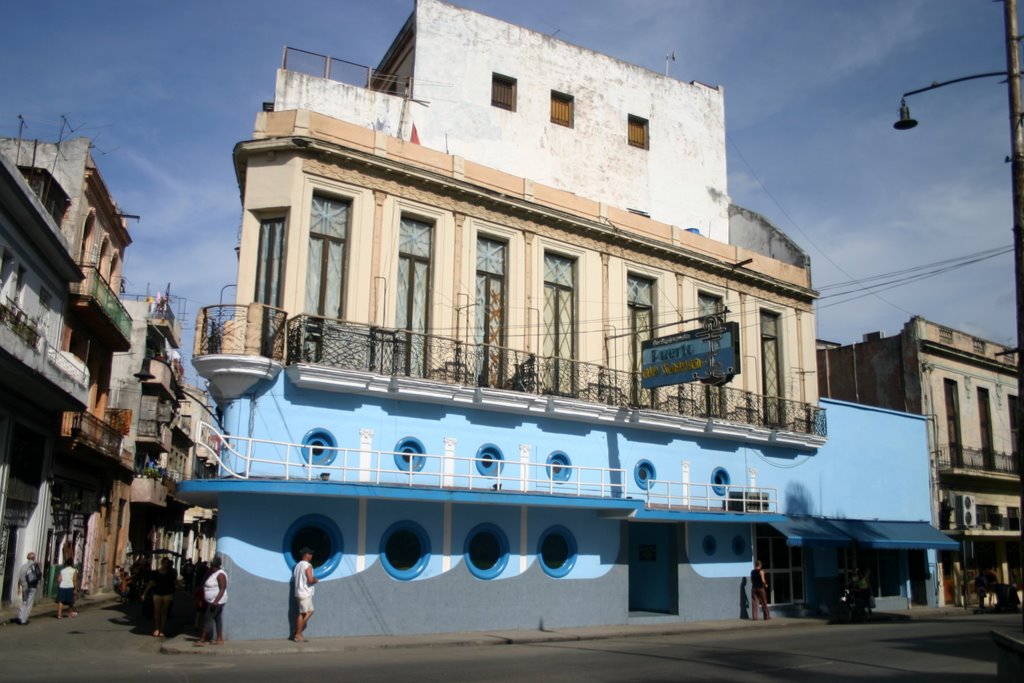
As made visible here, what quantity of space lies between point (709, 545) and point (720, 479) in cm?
236

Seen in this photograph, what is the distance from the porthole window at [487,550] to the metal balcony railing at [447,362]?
3.31 m

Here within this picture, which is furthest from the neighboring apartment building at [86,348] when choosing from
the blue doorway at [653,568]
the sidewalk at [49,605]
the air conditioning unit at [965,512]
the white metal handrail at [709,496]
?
the air conditioning unit at [965,512]

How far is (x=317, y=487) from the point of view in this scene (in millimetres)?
16172

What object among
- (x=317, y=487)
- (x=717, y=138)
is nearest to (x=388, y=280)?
(x=317, y=487)

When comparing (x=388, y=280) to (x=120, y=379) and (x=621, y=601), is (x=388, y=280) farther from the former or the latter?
(x=120, y=379)

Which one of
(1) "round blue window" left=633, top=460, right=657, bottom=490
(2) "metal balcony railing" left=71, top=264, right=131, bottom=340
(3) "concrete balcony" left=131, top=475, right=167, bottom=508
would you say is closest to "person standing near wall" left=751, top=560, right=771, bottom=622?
(1) "round blue window" left=633, top=460, right=657, bottom=490

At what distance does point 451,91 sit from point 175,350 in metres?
29.4

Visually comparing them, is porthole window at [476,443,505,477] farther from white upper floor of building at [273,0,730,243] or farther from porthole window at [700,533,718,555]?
white upper floor of building at [273,0,730,243]

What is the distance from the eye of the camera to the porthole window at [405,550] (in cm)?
1769

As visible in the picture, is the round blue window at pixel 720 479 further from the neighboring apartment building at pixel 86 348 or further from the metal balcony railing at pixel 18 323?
the metal balcony railing at pixel 18 323

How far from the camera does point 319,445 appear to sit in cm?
1783

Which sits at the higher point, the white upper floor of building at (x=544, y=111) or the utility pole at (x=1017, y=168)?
the white upper floor of building at (x=544, y=111)

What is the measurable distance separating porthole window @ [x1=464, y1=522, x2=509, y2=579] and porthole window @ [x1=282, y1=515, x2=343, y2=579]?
297 centimetres

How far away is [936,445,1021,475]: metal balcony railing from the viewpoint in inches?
1297
